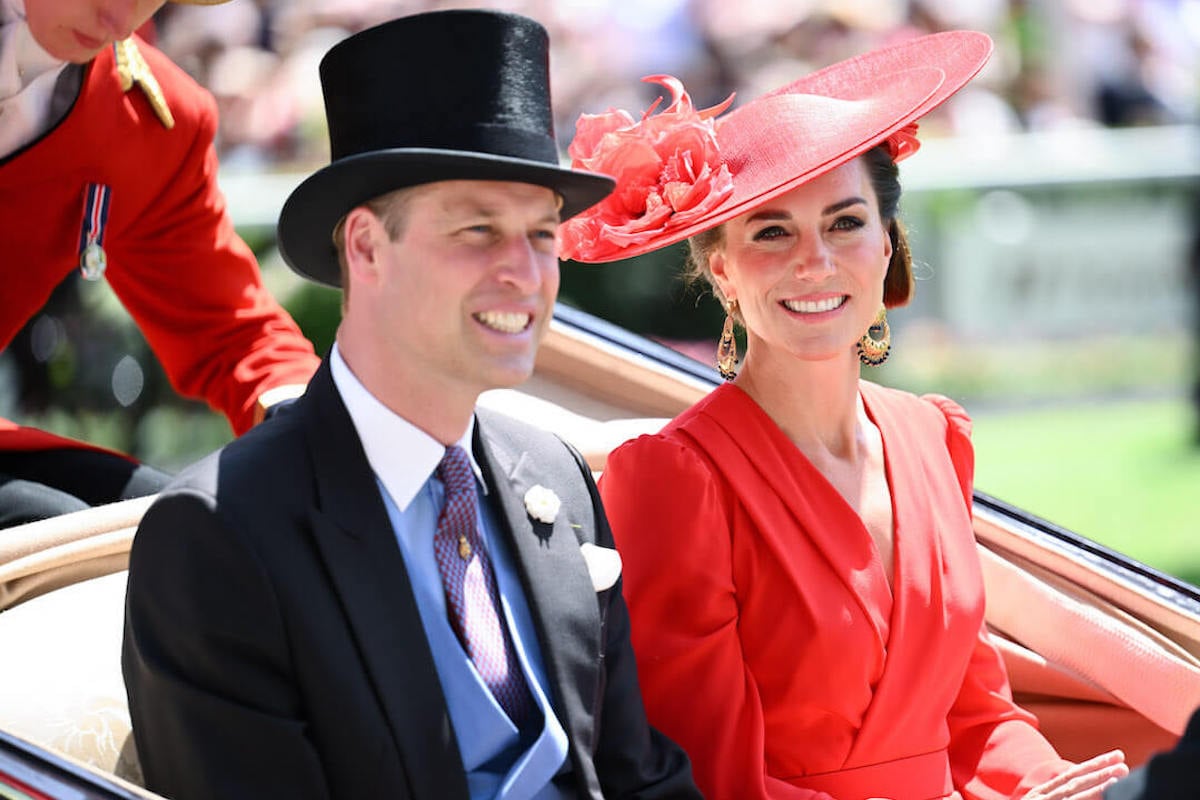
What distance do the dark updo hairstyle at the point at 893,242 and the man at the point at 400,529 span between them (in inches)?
20.4

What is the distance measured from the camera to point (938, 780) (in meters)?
2.41

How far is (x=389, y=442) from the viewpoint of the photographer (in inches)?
75.2

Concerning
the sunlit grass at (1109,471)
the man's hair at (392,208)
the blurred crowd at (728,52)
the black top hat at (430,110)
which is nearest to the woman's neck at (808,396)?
the black top hat at (430,110)

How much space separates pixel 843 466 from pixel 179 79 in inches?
57.0

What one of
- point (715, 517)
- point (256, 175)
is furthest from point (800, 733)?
point (256, 175)

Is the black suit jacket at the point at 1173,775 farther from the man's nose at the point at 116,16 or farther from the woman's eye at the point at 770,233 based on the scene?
the man's nose at the point at 116,16

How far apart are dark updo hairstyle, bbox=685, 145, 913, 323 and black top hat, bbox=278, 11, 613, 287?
0.63 meters

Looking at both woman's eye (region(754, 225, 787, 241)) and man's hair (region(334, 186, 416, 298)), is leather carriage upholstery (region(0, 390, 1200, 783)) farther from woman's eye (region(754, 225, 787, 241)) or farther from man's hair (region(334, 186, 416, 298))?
man's hair (region(334, 186, 416, 298))

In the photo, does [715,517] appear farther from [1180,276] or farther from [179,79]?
[1180,276]

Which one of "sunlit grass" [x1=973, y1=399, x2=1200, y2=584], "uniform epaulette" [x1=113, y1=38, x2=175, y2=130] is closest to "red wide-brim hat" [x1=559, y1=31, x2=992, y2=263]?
"uniform epaulette" [x1=113, y1=38, x2=175, y2=130]

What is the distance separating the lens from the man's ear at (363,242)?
6.20 feet

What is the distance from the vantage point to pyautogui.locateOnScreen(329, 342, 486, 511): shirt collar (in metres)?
1.91

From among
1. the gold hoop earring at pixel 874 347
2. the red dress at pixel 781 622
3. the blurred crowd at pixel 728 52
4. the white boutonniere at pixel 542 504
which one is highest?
the white boutonniere at pixel 542 504

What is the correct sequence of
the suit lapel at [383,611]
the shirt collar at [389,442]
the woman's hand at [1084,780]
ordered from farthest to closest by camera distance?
the woman's hand at [1084,780] < the shirt collar at [389,442] < the suit lapel at [383,611]
